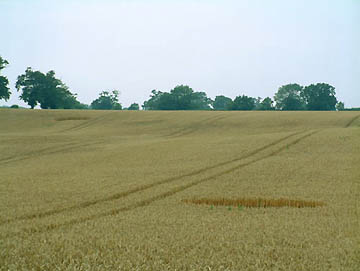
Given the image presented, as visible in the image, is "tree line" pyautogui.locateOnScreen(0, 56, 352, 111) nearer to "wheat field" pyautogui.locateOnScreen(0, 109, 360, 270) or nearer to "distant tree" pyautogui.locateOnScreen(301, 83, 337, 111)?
"distant tree" pyautogui.locateOnScreen(301, 83, 337, 111)

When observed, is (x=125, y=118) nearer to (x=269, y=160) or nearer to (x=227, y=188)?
(x=269, y=160)

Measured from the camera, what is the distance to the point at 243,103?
4240 inches

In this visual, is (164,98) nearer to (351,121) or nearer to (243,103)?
(243,103)

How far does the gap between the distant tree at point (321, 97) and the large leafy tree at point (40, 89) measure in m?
63.2

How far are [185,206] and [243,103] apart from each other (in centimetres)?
9579

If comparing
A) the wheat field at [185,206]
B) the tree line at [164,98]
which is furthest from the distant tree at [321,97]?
the wheat field at [185,206]

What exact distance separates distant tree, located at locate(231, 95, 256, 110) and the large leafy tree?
139 ft

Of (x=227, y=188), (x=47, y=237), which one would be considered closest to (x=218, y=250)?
(x=47, y=237)

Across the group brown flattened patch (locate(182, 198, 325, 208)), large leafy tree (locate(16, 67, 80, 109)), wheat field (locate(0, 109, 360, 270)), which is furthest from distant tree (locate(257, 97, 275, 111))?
brown flattened patch (locate(182, 198, 325, 208))

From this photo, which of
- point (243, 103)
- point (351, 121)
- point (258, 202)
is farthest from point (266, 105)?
point (258, 202)

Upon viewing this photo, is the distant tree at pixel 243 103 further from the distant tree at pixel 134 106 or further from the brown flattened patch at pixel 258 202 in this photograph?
the brown flattened patch at pixel 258 202

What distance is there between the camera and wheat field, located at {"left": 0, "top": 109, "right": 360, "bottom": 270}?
8641mm

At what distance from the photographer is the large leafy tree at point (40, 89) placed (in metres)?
93.1

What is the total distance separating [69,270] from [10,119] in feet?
179
